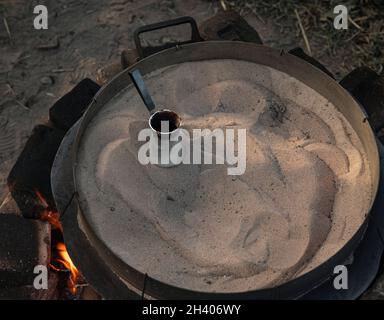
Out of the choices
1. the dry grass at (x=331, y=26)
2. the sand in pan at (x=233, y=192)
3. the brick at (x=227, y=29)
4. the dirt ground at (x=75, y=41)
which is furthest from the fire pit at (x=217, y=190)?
the dry grass at (x=331, y=26)

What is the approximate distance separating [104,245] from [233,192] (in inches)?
21.4

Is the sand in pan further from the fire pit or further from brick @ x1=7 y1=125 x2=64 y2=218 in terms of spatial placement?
brick @ x1=7 y1=125 x2=64 y2=218


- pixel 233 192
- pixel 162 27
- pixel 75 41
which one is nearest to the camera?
pixel 233 192

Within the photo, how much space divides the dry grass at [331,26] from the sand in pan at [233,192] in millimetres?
1525

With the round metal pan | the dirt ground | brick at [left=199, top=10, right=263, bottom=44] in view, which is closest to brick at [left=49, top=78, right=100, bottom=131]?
the round metal pan

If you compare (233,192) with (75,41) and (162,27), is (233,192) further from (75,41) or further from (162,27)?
(75,41)

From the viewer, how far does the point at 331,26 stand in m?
4.02

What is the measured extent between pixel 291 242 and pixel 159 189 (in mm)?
550

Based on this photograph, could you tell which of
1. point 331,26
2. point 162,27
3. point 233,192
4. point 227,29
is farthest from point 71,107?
point 331,26

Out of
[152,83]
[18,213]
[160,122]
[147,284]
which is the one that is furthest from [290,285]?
[18,213]

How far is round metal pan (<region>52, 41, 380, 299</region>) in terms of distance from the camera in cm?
196

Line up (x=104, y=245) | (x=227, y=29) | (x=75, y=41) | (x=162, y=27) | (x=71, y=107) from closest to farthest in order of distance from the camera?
(x=104, y=245) → (x=162, y=27) → (x=71, y=107) → (x=227, y=29) → (x=75, y=41)

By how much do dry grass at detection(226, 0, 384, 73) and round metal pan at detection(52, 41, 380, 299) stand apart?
4.74 ft
